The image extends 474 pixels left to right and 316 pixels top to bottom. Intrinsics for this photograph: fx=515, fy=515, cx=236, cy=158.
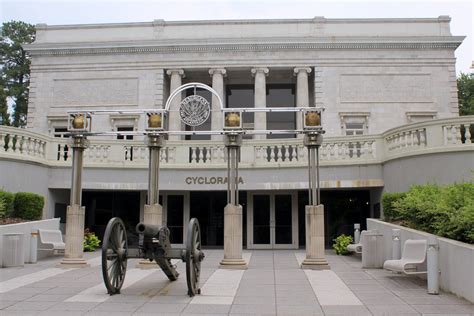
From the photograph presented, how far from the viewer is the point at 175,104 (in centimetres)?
3133

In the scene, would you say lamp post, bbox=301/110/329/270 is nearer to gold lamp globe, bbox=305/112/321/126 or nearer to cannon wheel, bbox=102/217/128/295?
gold lamp globe, bbox=305/112/321/126

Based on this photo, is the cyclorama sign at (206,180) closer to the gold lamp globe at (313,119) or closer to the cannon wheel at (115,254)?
the gold lamp globe at (313,119)

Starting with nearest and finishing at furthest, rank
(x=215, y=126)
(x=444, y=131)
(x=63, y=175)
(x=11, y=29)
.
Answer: (x=444, y=131) < (x=63, y=175) < (x=215, y=126) < (x=11, y=29)

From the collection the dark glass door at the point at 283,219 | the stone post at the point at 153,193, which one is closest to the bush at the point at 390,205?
the dark glass door at the point at 283,219

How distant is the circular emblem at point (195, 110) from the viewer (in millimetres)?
14555

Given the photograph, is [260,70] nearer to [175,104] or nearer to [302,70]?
[302,70]

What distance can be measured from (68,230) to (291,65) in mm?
21348

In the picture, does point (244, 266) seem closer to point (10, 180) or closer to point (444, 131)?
point (444, 131)

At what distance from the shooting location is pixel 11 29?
45.2m

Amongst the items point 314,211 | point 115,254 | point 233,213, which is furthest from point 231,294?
point 314,211

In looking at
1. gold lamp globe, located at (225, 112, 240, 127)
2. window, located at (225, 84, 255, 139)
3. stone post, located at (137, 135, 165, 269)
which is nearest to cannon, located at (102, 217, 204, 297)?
stone post, located at (137, 135, 165, 269)

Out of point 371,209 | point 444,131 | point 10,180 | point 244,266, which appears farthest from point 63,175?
point 444,131

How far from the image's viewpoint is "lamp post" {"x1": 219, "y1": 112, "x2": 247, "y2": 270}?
13.6 metres

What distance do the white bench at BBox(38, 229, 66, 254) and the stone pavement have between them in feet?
5.57
